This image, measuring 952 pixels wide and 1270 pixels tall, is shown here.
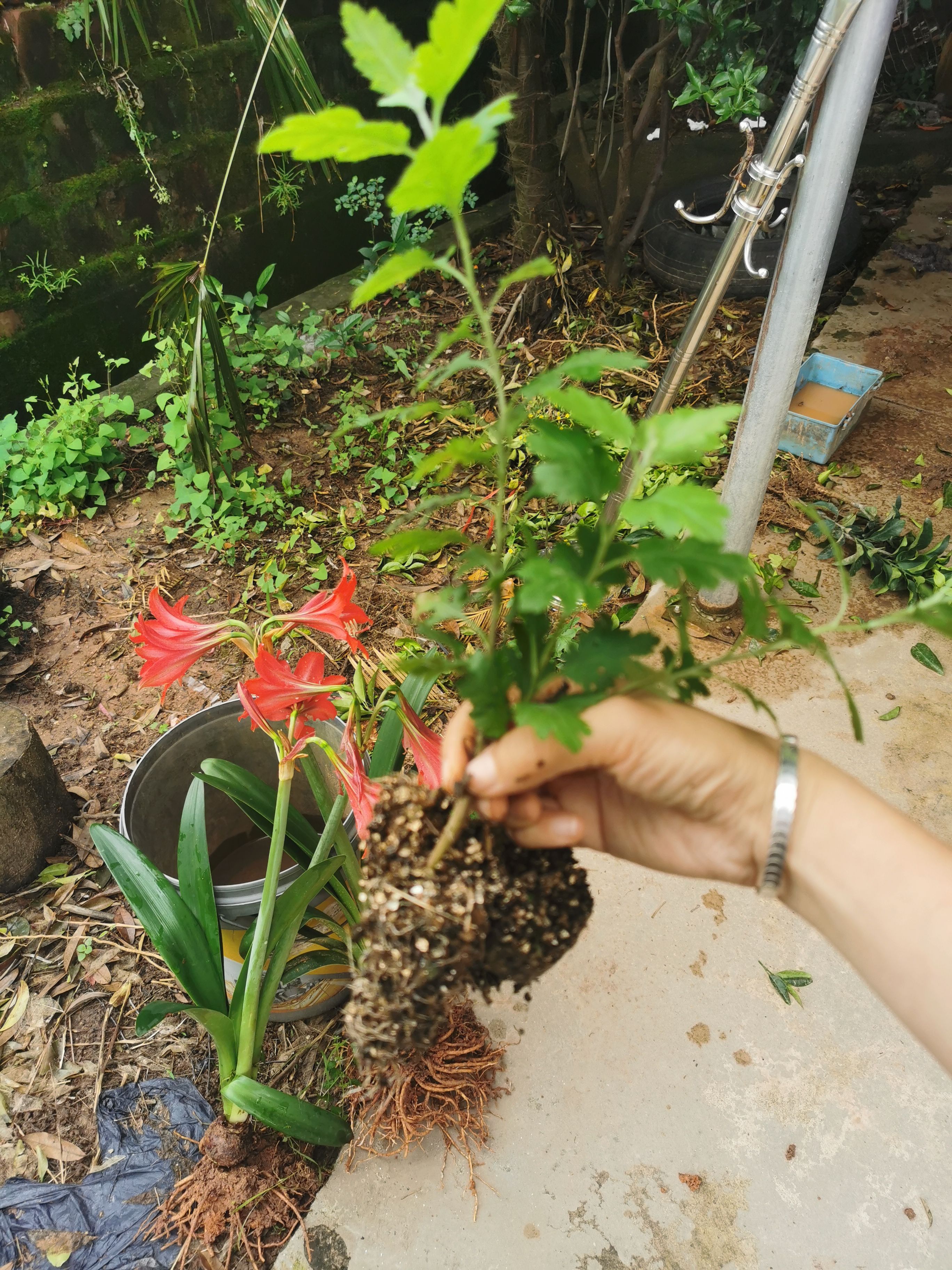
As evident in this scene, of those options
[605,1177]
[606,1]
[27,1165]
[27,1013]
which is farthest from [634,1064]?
[606,1]

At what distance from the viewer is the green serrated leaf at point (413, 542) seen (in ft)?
2.32

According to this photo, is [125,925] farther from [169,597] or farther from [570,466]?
[570,466]

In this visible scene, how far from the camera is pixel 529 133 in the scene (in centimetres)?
309

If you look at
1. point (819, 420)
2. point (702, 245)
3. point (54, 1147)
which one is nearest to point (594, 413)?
point (54, 1147)

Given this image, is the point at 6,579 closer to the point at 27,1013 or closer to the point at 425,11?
the point at 27,1013

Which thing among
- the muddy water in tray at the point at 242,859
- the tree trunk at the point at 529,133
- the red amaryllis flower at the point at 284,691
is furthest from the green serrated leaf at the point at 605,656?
the tree trunk at the point at 529,133

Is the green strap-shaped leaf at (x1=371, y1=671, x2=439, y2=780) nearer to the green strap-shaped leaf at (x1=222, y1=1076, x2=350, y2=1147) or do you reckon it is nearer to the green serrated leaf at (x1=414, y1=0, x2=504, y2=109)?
the green strap-shaped leaf at (x1=222, y1=1076, x2=350, y2=1147)

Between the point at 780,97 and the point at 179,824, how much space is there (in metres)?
4.63

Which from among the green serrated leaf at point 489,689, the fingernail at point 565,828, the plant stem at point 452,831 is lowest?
the fingernail at point 565,828

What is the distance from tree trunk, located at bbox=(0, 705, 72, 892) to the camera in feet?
6.09

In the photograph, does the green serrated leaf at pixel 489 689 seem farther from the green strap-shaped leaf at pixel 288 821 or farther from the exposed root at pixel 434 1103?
the exposed root at pixel 434 1103

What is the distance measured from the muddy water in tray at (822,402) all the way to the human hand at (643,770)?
2327 millimetres

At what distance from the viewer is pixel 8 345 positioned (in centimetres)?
292

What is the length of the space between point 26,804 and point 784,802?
1718 mm
